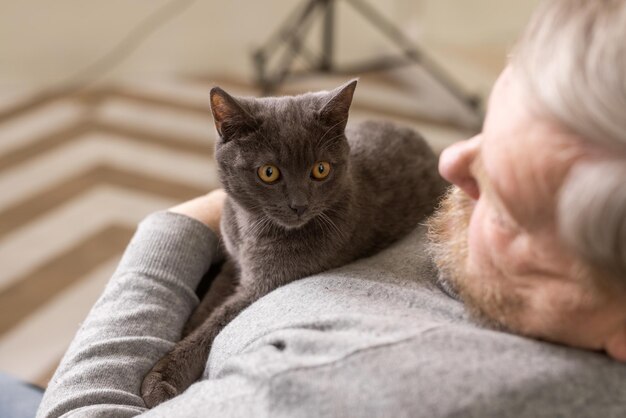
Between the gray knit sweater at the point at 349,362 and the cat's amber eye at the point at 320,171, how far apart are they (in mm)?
184

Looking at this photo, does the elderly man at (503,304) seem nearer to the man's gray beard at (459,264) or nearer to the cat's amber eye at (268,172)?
the man's gray beard at (459,264)

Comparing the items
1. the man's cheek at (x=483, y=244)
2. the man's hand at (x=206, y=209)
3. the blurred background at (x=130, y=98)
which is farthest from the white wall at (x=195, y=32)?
the man's cheek at (x=483, y=244)

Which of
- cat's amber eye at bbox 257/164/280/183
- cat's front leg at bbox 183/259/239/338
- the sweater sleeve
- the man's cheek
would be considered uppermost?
the man's cheek

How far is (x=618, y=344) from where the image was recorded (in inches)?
22.8

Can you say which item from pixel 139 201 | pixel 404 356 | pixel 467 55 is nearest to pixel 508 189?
pixel 404 356

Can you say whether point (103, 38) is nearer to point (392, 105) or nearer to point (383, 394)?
point (392, 105)

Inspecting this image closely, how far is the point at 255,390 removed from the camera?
58 centimetres

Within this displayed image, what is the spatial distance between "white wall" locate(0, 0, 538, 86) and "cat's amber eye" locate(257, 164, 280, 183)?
2.15 meters

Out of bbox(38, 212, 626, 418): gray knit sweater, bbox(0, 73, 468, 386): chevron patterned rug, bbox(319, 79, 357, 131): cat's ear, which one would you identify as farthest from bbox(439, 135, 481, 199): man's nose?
bbox(0, 73, 468, 386): chevron patterned rug

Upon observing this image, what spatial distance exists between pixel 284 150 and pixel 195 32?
225 centimetres

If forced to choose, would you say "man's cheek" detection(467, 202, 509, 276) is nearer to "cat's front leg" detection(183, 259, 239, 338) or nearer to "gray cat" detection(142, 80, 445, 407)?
"gray cat" detection(142, 80, 445, 407)

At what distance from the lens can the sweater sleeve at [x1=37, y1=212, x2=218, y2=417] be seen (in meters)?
0.74

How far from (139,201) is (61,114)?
0.78 meters

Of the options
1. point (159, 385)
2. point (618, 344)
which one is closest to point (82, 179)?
point (159, 385)
